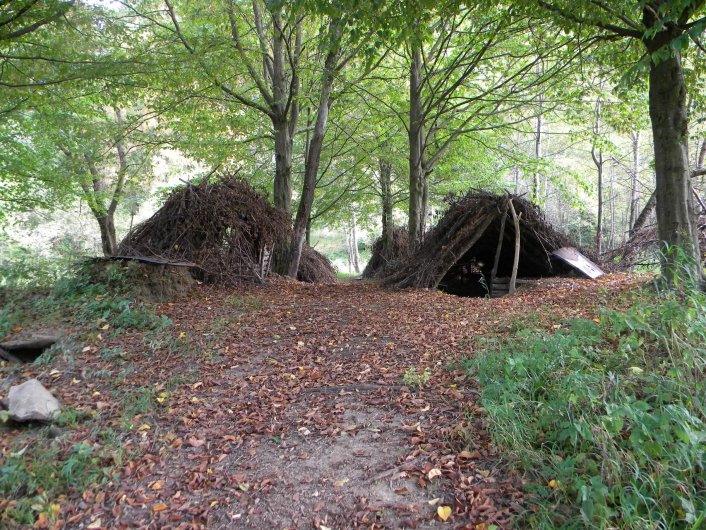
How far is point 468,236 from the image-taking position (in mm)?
9039

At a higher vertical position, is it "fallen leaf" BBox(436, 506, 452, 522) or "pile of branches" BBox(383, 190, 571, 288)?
"pile of branches" BBox(383, 190, 571, 288)

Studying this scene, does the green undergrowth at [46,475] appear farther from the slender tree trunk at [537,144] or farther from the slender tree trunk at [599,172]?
the slender tree trunk at [599,172]

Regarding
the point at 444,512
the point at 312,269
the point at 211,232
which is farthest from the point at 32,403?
the point at 312,269

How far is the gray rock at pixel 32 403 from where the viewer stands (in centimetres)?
343

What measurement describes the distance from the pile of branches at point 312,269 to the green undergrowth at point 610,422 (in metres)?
9.70

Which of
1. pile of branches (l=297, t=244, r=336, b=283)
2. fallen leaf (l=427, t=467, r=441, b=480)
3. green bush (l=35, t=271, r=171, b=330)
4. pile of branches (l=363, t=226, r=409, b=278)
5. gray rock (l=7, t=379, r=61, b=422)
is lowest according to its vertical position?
fallen leaf (l=427, t=467, r=441, b=480)

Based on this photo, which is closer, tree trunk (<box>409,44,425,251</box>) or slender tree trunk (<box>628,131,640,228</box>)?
tree trunk (<box>409,44,425,251</box>)

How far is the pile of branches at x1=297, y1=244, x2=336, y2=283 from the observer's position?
1323 cm

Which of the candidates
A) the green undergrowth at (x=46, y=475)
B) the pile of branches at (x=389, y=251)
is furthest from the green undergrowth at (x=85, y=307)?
the pile of branches at (x=389, y=251)

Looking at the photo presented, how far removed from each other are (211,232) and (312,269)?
518 cm

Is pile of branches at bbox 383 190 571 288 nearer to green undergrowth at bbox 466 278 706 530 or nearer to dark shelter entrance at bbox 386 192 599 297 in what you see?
dark shelter entrance at bbox 386 192 599 297

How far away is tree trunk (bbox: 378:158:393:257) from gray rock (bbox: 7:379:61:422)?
13175 millimetres

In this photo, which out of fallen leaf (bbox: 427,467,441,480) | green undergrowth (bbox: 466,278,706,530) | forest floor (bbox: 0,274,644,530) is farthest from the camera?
fallen leaf (bbox: 427,467,441,480)

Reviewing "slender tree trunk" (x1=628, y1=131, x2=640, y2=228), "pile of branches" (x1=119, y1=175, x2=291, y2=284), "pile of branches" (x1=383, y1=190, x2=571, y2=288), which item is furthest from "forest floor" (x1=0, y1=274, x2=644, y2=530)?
"slender tree trunk" (x1=628, y1=131, x2=640, y2=228)
